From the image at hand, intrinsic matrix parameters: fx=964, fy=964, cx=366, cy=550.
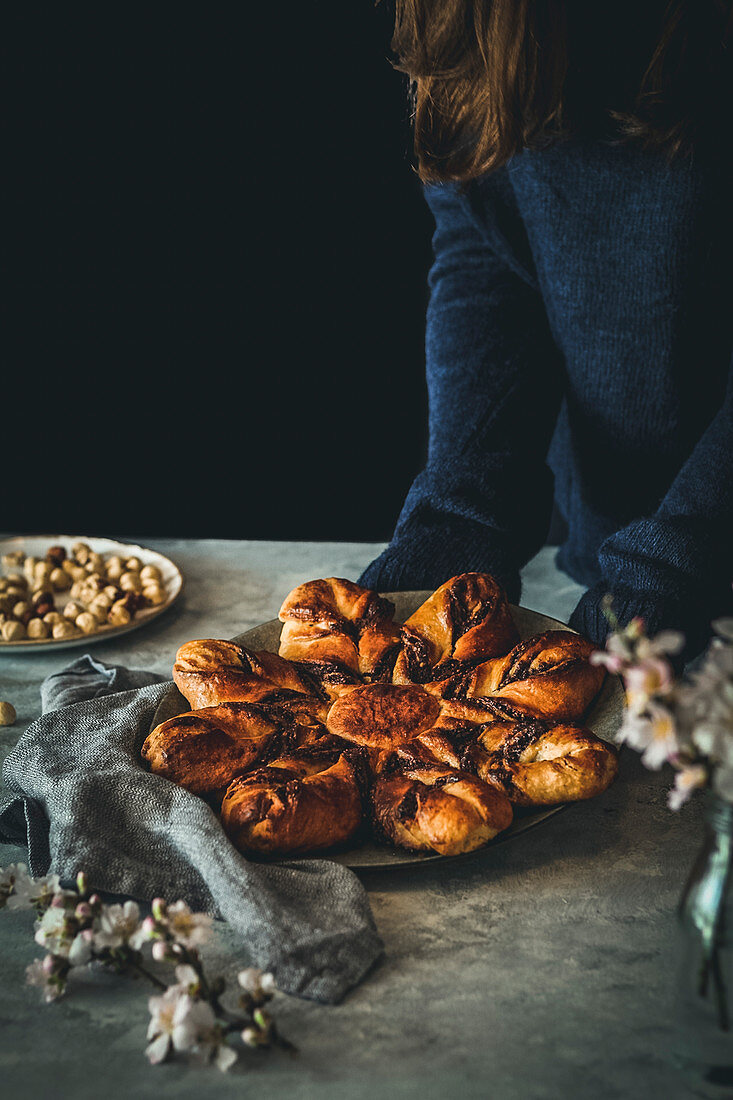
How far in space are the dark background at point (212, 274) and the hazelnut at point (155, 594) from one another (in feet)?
5.86

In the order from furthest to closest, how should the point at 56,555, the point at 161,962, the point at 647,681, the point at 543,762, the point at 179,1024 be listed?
the point at 56,555, the point at 543,762, the point at 161,962, the point at 179,1024, the point at 647,681

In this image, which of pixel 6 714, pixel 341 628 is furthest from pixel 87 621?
pixel 341 628

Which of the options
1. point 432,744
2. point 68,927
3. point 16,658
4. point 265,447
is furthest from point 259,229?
point 68,927

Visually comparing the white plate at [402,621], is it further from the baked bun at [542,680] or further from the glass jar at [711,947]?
the glass jar at [711,947]

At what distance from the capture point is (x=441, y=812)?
79 centimetres

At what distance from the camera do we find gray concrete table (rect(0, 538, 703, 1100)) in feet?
2.09

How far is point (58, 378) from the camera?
329 cm

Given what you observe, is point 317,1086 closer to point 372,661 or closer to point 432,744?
point 432,744

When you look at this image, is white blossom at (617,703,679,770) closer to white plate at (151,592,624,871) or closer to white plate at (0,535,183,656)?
white plate at (151,592,624,871)

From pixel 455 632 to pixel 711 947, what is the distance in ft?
1.93

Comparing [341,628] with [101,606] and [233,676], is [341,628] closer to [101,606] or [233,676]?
[233,676]

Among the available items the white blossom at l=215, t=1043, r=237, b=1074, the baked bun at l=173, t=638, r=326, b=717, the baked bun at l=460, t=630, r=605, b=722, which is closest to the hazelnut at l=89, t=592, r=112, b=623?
the baked bun at l=173, t=638, r=326, b=717

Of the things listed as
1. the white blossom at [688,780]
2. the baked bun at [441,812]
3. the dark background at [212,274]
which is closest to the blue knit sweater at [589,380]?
the baked bun at [441,812]

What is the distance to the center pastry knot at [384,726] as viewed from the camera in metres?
0.81
